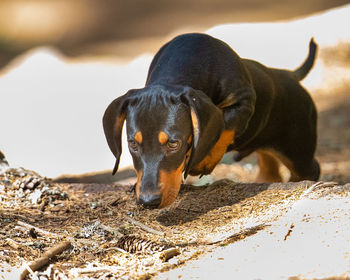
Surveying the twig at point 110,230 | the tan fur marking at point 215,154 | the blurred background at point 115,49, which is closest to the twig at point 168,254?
the twig at point 110,230

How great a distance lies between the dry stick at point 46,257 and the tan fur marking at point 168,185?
53 centimetres

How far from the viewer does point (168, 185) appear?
10.2 ft

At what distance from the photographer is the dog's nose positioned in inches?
118

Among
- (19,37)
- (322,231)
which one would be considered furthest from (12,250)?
(19,37)

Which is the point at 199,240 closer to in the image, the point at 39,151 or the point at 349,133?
the point at 39,151

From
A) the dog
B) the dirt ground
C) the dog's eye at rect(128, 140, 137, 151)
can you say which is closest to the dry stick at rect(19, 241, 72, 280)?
the dirt ground

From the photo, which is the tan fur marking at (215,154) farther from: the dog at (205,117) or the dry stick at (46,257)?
the dry stick at (46,257)

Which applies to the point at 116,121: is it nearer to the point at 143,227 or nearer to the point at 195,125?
the point at 195,125

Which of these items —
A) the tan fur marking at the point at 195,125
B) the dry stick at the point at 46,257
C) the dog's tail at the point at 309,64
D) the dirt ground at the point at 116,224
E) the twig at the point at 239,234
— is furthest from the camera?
the dog's tail at the point at 309,64

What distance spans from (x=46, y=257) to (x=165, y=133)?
87cm

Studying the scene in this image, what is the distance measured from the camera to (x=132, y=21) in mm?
9055

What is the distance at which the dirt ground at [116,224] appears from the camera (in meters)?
2.82

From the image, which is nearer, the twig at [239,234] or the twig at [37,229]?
the twig at [239,234]

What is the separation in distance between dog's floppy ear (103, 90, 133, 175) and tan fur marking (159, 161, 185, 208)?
42cm
